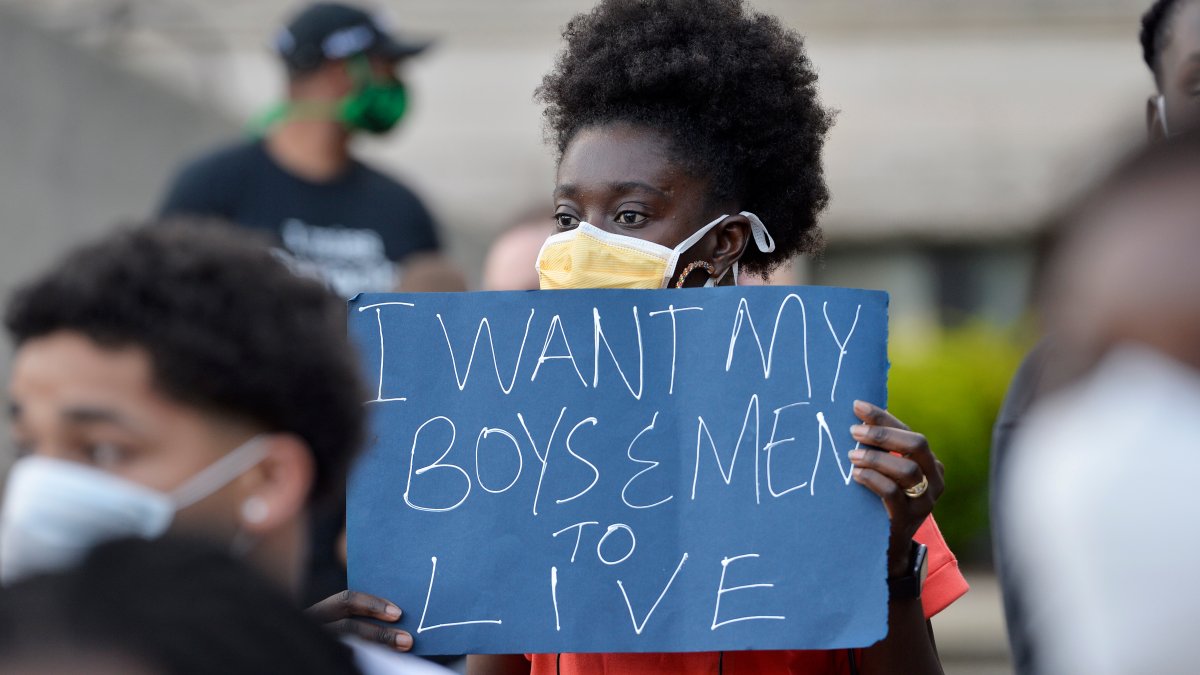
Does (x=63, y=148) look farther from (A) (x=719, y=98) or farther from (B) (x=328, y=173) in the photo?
(A) (x=719, y=98)

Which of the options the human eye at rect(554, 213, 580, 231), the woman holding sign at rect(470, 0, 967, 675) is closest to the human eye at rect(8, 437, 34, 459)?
the woman holding sign at rect(470, 0, 967, 675)

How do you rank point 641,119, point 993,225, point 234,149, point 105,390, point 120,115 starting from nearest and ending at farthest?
1. point 105,390
2. point 641,119
3. point 234,149
4. point 120,115
5. point 993,225

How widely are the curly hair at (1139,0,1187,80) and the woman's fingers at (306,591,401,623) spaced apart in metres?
2.20

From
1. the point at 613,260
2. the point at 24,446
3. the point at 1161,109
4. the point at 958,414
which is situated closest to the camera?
→ the point at 24,446

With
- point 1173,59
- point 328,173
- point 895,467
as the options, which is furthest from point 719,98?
point 328,173

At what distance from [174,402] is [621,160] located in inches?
39.7

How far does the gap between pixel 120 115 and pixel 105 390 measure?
22.0 feet

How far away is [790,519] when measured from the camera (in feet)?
8.73

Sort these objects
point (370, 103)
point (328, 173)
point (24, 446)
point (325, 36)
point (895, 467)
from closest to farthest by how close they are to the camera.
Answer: point (24, 446) < point (895, 467) < point (328, 173) < point (325, 36) < point (370, 103)

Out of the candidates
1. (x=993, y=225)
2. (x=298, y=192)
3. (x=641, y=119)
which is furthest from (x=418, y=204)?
(x=993, y=225)

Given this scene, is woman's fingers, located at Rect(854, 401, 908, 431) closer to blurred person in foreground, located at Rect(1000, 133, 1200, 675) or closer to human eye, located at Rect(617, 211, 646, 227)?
human eye, located at Rect(617, 211, 646, 227)

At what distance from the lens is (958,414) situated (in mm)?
10953

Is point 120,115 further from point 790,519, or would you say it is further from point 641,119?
point 790,519

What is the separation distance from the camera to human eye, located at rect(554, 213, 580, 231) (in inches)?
118
